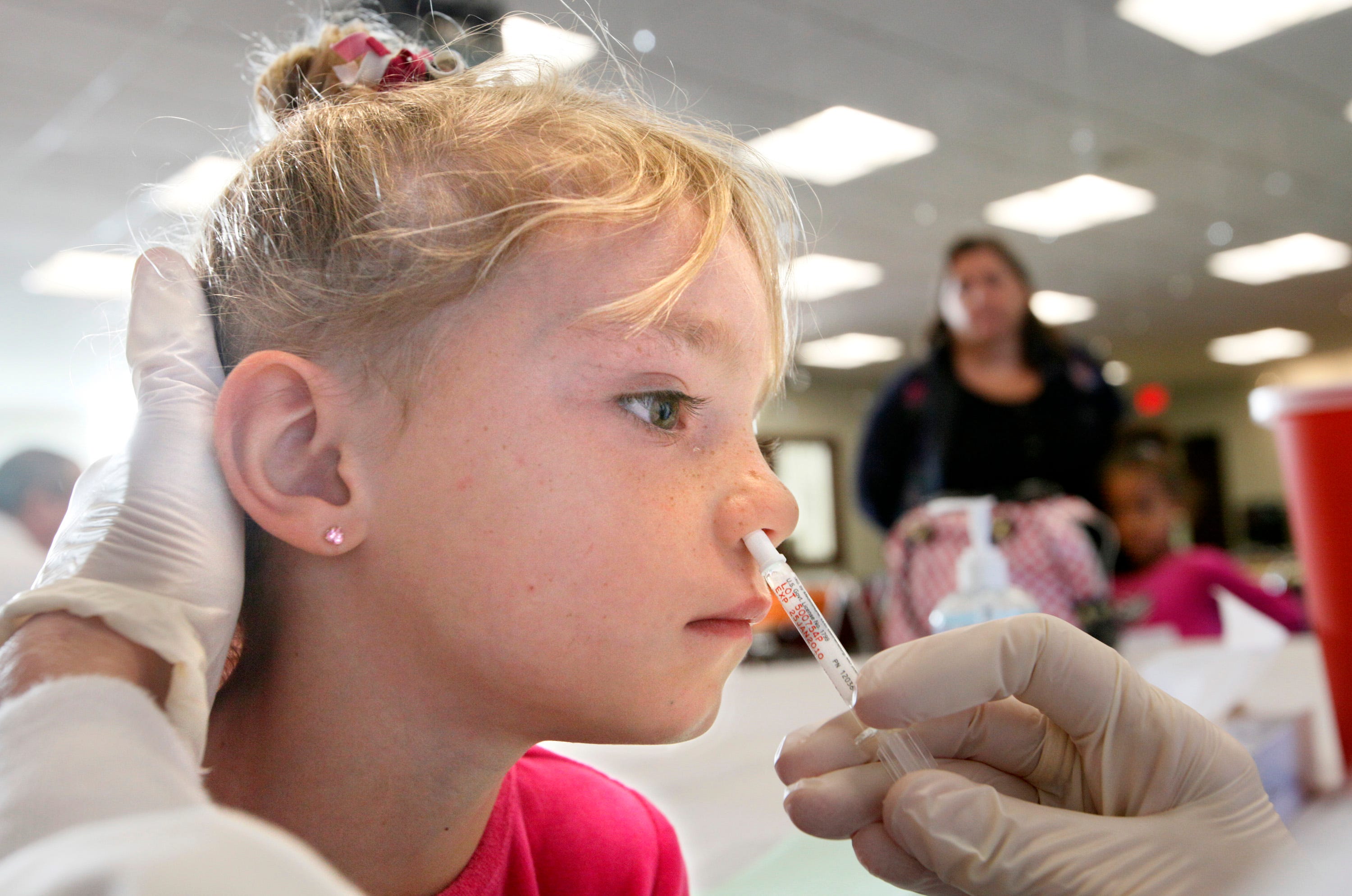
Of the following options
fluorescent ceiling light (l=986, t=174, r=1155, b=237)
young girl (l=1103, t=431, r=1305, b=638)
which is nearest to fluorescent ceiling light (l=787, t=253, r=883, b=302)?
fluorescent ceiling light (l=986, t=174, r=1155, b=237)

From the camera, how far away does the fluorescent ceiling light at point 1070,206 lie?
3.76 m

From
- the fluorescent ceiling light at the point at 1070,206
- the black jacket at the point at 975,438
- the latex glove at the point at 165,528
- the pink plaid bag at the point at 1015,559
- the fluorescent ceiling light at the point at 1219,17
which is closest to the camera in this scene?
the latex glove at the point at 165,528

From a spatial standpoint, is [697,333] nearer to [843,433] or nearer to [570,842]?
[570,842]

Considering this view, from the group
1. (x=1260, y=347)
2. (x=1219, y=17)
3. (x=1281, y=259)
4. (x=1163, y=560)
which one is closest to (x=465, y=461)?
(x=1163, y=560)

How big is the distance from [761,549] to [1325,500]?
18.7 inches

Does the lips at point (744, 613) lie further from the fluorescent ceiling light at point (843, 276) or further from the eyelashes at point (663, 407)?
the fluorescent ceiling light at point (843, 276)

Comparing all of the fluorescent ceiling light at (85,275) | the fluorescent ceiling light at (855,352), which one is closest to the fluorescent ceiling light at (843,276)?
the fluorescent ceiling light at (855,352)

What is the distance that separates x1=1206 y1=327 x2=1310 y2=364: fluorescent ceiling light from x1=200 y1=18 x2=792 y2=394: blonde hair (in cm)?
731

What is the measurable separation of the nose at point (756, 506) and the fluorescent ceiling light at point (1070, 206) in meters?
3.63

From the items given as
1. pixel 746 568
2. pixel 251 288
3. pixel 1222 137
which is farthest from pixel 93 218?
pixel 1222 137

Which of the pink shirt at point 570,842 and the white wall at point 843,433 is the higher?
the white wall at point 843,433

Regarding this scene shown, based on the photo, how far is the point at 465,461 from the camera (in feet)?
1.40

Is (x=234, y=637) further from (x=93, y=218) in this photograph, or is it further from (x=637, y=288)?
(x=93, y=218)

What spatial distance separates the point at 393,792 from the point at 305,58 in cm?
47
